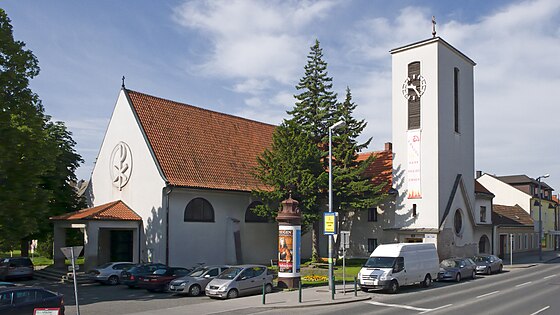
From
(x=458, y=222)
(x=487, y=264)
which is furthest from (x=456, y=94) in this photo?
(x=487, y=264)

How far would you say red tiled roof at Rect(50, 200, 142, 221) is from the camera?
33.4 m

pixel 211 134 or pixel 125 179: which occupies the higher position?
pixel 211 134

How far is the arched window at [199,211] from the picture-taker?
3616 centimetres

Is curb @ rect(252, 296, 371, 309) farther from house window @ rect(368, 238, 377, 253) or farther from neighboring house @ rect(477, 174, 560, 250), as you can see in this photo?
neighboring house @ rect(477, 174, 560, 250)

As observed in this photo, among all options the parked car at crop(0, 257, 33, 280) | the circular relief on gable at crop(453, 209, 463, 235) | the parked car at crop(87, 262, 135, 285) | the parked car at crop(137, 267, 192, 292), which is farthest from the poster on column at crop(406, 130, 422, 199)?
the parked car at crop(0, 257, 33, 280)

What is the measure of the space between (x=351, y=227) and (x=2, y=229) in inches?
1147

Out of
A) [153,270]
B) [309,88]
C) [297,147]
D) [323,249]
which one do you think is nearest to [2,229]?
[153,270]

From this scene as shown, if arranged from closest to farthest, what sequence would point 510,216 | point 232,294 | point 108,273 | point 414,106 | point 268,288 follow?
1. point 232,294
2. point 268,288
3. point 108,273
4. point 414,106
5. point 510,216

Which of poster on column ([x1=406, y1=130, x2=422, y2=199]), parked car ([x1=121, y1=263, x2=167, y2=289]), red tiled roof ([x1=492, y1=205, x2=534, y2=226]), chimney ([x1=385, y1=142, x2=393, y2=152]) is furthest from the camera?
red tiled roof ([x1=492, y1=205, x2=534, y2=226])

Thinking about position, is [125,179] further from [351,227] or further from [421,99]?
[421,99]

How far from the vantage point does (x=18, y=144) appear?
2455cm

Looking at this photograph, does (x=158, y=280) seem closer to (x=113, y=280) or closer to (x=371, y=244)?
(x=113, y=280)

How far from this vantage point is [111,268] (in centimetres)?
3117

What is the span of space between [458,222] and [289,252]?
69.2 ft
